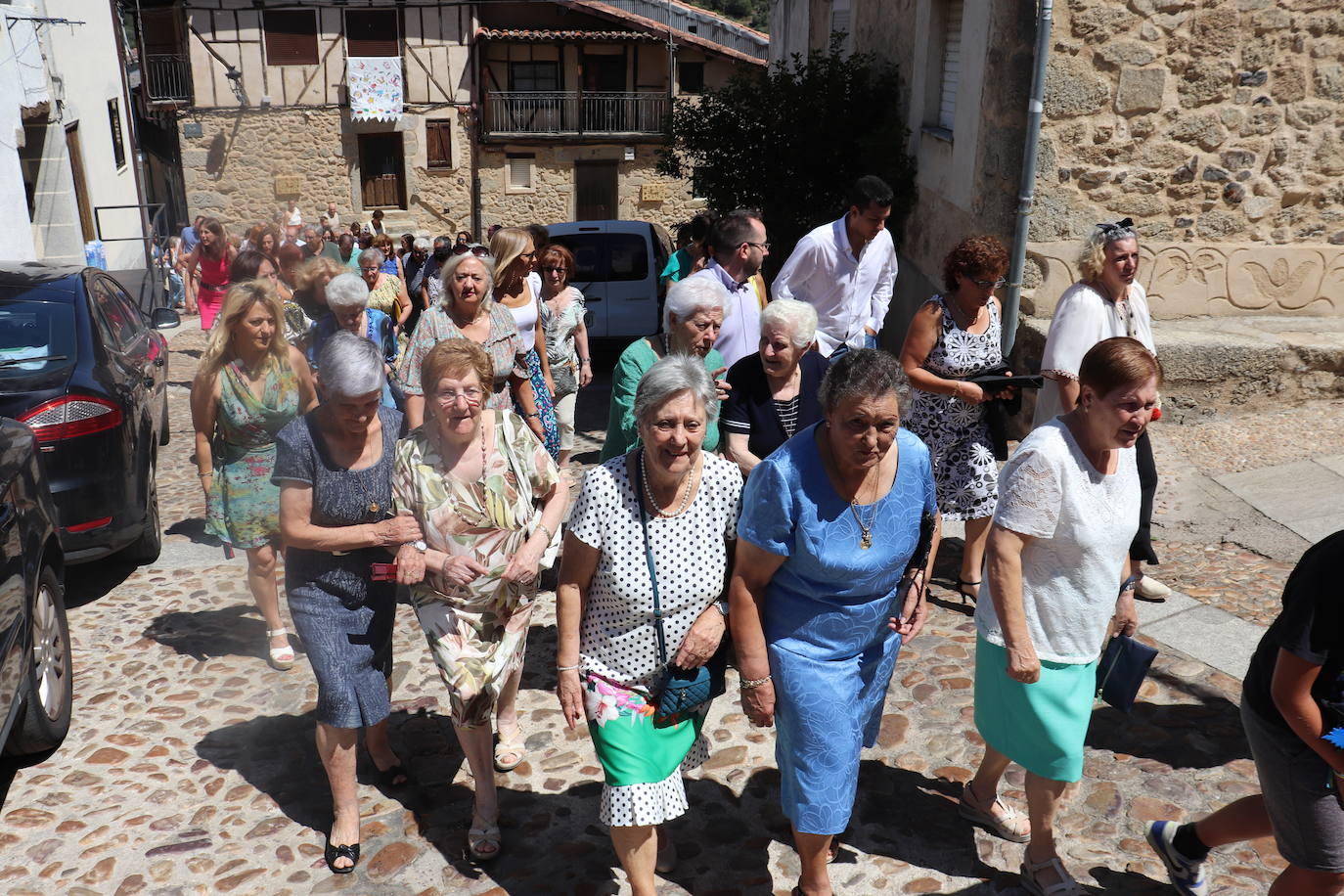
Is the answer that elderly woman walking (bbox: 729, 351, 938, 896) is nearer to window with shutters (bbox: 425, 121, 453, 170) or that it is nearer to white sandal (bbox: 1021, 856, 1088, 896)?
white sandal (bbox: 1021, 856, 1088, 896)

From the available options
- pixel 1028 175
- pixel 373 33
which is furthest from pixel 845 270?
pixel 373 33

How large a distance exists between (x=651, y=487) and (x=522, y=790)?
1.57 metres

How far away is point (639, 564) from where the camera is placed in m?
3.38

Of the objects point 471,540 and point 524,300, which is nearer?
point 471,540

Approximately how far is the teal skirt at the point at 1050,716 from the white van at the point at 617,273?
9840 mm

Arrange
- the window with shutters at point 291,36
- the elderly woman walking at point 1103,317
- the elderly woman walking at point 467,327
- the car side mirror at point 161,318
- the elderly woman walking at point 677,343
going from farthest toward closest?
the window with shutters at point 291,36 → the car side mirror at point 161,318 → the elderly woman walking at point 467,327 → the elderly woman walking at point 1103,317 → the elderly woman walking at point 677,343

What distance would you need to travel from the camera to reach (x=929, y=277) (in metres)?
10.8

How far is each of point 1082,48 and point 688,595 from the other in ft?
20.3

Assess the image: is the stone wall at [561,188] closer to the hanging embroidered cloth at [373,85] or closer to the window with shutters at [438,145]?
the window with shutters at [438,145]

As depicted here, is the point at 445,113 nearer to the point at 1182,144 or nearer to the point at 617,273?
the point at 617,273

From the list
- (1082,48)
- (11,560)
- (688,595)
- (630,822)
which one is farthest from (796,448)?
(1082,48)

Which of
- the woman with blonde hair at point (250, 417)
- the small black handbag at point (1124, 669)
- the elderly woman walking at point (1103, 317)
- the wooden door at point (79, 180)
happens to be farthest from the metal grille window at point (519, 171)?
the small black handbag at point (1124, 669)

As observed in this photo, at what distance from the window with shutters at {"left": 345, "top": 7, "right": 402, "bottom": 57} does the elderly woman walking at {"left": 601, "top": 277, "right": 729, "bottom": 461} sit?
2839cm

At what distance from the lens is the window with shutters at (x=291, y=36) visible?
29.7m
